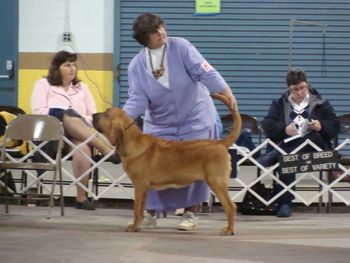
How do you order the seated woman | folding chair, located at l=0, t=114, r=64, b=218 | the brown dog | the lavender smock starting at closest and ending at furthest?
the brown dog
the lavender smock
folding chair, located at l=0, t=114, r=64, b=218
the seated woman

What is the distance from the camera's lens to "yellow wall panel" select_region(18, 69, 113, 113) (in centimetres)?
990

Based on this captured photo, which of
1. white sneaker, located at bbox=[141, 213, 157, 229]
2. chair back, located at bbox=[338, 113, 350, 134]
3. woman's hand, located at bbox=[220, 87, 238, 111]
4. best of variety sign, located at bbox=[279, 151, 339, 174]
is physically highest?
woman's hand, located at bbox=[220, 87, 238, 111]

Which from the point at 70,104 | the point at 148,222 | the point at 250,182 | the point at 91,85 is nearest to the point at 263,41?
the point at 91,85

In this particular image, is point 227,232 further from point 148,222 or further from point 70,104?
point 70,104

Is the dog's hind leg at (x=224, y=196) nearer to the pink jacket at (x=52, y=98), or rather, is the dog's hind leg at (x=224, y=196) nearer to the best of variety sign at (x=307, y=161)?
the best of variety sign at (x=307, y=161)

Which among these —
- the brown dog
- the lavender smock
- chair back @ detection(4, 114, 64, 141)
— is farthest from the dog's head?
chair back @ detection(4, 114, 64, 141)

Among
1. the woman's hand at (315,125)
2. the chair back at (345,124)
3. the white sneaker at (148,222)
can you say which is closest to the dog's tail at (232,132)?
the white sneaker at (148,222)

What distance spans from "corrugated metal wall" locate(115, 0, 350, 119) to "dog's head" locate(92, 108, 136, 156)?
4.82m

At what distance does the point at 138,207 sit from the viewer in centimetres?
518

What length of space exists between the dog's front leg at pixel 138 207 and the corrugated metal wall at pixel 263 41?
16.1 ft

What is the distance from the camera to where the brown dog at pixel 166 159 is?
16.6ft

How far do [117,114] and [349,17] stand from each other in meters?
5.57

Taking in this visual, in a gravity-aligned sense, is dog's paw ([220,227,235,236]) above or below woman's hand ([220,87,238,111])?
below

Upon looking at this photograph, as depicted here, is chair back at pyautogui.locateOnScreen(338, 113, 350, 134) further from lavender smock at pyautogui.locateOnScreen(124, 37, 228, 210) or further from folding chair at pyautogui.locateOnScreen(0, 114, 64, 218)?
folding chair at pyautogui.locateOnScreen(0, 114, 64, 218)
